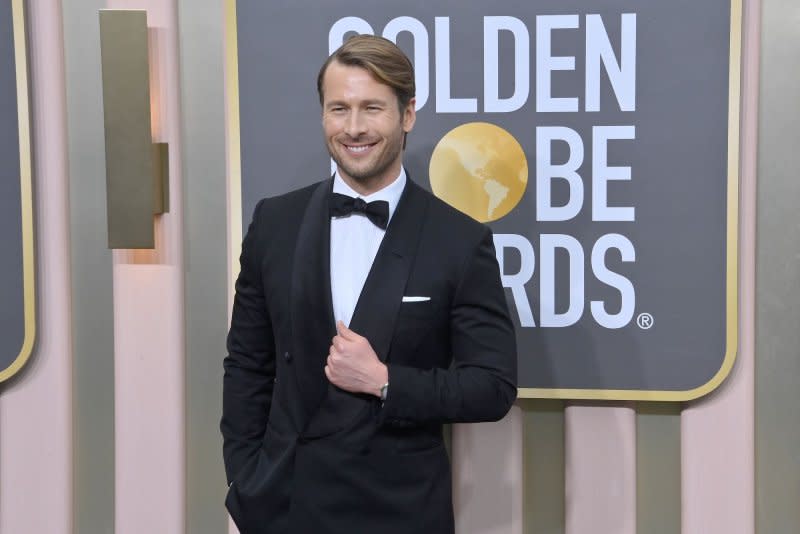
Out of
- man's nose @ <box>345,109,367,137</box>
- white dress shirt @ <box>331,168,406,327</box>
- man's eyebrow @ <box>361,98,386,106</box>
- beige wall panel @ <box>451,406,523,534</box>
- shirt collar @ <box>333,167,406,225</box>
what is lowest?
beige wall panel @ <box>451,406,523,534</box>

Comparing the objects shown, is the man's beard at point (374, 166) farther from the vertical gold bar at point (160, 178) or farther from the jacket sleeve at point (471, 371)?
the vertical gold bar at point (160, 178)

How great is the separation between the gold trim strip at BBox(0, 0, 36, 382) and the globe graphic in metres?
0.91

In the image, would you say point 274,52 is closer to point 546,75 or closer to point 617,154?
point 546,75

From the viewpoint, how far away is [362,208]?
58.4 inches

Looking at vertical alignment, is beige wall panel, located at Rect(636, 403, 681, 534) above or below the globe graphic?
below

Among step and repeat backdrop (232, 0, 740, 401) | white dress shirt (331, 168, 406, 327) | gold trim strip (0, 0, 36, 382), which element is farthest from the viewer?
gold trim strip (0, 0, 36, 382)

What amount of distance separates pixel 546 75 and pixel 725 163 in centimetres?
42

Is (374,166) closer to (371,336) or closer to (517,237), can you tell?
(371,336)

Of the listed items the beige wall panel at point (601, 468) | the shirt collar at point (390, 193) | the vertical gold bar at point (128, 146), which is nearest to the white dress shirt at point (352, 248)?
the shirt collar at point (390, 193)

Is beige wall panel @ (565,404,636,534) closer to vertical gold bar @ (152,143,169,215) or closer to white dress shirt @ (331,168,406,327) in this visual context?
white dress shirt @ (331,168,406,327)

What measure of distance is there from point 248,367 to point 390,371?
31cm

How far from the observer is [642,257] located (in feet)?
6.17

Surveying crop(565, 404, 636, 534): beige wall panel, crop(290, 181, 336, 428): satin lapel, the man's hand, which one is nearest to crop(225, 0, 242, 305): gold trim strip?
crop(290, 181, 336, 428): satin lapel

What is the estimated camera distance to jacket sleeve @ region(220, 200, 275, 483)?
1.54 metres
